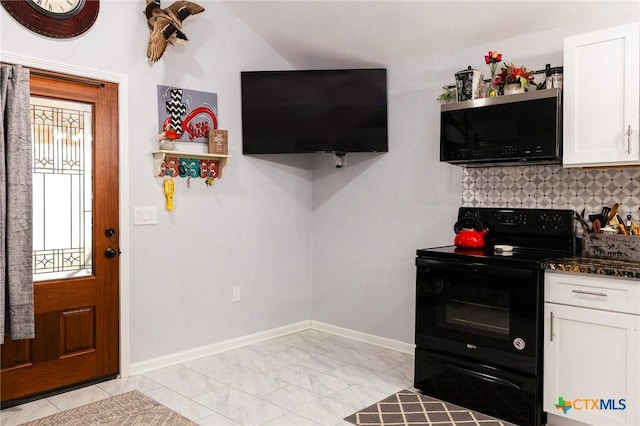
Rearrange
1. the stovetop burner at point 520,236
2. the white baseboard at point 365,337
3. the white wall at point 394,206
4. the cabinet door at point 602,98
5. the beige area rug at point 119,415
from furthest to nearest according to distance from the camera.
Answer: the white baseboard at point 365,337, the white wall at point 394,206, the stovetop burner at point 520,236, the beige area rug at point 119,415, the cabinet door at point 602,98

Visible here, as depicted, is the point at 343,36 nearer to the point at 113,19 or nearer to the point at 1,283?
the point at 113,19

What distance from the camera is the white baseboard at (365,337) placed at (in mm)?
3852

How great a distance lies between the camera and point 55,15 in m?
2.92

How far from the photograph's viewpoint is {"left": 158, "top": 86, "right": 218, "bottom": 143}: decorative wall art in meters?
3.46

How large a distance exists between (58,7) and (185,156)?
3.84 ft

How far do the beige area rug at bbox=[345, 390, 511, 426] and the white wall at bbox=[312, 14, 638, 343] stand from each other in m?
0.97

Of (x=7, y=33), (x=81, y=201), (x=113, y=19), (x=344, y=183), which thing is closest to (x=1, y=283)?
(x=81, y=201)

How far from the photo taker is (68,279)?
303cm

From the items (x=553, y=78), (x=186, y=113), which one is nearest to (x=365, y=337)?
(x=186, y=113)

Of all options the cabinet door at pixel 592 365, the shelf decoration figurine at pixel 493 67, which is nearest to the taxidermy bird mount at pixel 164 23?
the shelf decoration figurine at pixel 493 67

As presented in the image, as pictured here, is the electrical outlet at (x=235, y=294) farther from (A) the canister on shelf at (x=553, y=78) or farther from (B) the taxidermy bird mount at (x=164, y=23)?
(A) the canister on shelf at (x=553, y=78)

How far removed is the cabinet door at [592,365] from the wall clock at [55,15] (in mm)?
3144

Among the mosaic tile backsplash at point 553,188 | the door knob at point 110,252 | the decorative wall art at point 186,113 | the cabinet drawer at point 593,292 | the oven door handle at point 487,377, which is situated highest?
the decorative wall art at point 186,113

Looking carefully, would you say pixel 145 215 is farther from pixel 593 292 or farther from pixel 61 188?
pixel 593 292
